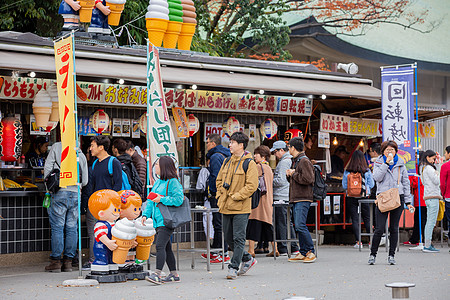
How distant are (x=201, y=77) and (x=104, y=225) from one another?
4.40m

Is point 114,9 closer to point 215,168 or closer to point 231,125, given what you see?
point 231,125

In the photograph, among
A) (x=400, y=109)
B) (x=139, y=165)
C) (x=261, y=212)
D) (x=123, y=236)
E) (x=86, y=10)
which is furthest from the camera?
(x=400, y=109)

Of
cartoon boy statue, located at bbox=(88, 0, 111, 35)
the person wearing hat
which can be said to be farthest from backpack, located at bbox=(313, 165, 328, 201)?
cartoon boy statue, located at bbox=(88, 0, 111, 35)

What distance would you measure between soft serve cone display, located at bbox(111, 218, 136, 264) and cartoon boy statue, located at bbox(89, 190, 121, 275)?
0.25ft

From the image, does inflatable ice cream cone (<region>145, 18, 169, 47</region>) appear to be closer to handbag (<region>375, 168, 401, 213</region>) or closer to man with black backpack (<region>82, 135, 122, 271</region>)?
man with black backpack (<region>82, 135, 122, 271</region>)

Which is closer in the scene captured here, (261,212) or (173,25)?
(261,212)

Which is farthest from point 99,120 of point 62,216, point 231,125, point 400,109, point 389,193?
point 400,109

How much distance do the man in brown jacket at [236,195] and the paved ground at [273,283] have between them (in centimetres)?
50

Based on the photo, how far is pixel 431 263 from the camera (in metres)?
12.3

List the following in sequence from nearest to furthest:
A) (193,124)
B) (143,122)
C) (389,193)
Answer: (389,193), (143,122), (193,124)

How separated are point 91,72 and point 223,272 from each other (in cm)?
388

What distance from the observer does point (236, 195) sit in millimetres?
10094

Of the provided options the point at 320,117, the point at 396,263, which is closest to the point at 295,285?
the point at 396,263

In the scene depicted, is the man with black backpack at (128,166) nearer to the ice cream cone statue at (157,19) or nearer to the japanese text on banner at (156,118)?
the japanese text on banner at (156,118)
